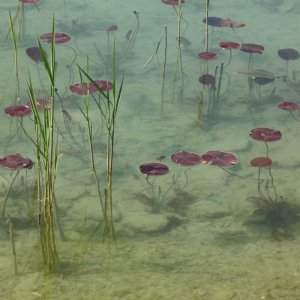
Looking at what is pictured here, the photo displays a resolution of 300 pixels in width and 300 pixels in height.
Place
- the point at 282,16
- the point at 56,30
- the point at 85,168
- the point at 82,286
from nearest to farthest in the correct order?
the point at 82,286 → the point at 85,168 → the point at 56,30 → the point at 282,16

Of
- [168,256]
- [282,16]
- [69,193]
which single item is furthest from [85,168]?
[282,16]

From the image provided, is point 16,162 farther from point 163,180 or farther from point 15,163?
point 163,180

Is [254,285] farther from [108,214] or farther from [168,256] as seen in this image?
[108,214]

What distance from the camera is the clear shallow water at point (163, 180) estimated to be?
2.30m

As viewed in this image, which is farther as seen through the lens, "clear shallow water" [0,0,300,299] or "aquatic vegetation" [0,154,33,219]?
"aquatic vegetation" [0,154,33,219]

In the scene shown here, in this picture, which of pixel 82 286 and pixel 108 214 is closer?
pixel 82 286

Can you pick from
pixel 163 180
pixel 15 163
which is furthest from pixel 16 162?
pixel 163 180

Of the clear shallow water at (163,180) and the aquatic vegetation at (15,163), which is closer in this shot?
the clear shallow water at (163,180)

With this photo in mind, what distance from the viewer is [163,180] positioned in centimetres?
297

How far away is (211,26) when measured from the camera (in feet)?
15.5

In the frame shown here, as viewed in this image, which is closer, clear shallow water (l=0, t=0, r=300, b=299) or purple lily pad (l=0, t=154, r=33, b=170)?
clear shallow water (l=0, t=0, r=300, b=299)

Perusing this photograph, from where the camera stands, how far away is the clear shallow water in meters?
2.30

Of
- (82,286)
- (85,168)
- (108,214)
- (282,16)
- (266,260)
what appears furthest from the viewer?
(282,16)

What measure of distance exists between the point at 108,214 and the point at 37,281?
507 millimetres
